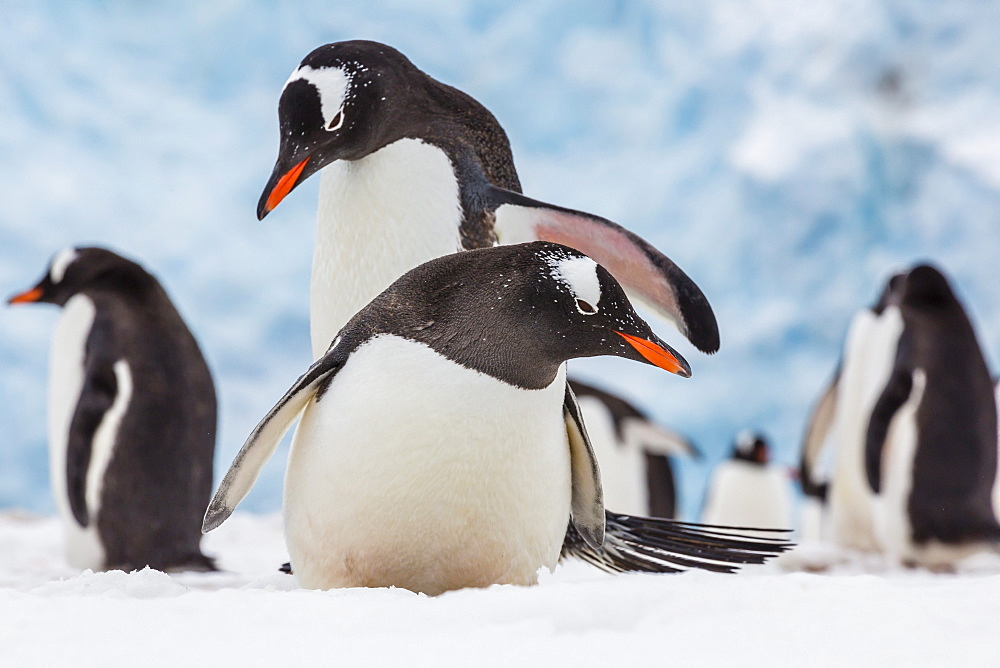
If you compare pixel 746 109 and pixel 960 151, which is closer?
pixel 960 151

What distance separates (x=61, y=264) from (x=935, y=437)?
2.81 m

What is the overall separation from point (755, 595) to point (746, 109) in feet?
33.2

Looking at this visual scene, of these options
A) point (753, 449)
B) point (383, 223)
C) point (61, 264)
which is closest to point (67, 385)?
point (61, 264)

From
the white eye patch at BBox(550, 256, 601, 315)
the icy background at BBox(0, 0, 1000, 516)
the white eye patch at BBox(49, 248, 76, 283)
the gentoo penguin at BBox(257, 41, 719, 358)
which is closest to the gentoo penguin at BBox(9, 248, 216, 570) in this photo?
the white eye patch at BBox(49, 248, 76, 283)

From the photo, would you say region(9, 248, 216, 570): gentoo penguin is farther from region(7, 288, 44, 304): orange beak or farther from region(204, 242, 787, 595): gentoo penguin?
region(204, 242, 787, 595): gentoo penguin

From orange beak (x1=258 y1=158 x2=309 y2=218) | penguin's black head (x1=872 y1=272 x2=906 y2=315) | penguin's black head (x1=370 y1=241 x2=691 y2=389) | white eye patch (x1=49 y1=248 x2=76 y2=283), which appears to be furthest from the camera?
penguin's black head (x1=872 y1=272 x2=906 y2=315)

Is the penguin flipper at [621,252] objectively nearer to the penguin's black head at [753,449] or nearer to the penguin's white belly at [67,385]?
the penguin's white belly at [67,385]

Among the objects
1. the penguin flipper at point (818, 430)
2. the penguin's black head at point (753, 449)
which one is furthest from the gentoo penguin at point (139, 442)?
the penguin's black head at point (753, 449)

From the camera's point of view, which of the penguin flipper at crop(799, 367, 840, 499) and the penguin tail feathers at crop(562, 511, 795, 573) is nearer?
the penguin tail feathers at crop(562, 511, 795, 573)

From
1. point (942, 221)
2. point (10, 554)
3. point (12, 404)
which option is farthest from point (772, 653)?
point (942, 221)

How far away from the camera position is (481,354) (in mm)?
1268

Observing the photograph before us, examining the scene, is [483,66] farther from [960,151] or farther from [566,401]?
[566,401]

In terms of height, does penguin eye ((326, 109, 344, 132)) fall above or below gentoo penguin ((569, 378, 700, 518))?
above

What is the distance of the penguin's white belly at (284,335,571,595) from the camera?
127 cm
